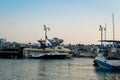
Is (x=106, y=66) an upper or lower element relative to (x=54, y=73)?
upper

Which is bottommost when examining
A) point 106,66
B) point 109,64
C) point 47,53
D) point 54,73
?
point 54,73

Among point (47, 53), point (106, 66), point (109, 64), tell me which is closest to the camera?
point (109, 64)

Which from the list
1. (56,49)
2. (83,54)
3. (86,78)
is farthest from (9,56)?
(86,78)

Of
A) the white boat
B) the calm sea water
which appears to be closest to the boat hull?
the calm sea water

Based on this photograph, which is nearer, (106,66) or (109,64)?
(109,64)

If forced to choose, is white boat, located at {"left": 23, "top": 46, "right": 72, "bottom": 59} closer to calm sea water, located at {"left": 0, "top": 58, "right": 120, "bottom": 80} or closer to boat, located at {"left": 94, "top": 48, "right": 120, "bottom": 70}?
calm sea water, located at {"left": 0, "top": 58, "right": 120, "bottom": 80}

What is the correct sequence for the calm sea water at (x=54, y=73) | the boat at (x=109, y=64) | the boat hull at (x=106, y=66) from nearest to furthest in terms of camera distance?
the calm sea water at (x=54, y=73) < the boat at (x=109, y=64) < the boat hull at (x=106, y=66)

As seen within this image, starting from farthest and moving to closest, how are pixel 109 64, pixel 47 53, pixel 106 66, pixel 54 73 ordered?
pixel 47 53, pixel 106 66, pixel 109 64, pixel 54 73

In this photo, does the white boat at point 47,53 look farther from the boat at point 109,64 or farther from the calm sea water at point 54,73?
the boat at point 109,64

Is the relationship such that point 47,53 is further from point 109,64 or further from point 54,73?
point 54,73

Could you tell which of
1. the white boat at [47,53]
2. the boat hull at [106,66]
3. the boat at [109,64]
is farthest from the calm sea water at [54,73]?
the white boat at [47,53]

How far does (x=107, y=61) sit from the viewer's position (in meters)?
66.6

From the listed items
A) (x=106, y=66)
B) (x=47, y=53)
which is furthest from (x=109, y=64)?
(x=47, y=53)

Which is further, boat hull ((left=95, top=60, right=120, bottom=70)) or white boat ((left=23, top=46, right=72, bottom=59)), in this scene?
white boat ((left=23, top=46, right=72, bottom=59))
